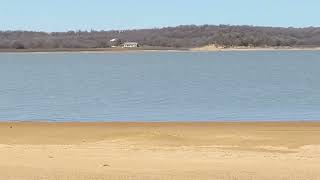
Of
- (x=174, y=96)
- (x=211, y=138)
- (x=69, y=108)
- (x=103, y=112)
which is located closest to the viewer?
(x=211, y=138)

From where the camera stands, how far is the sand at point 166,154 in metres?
8.92

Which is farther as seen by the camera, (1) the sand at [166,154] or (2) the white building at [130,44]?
(2) the white building at [130,44]

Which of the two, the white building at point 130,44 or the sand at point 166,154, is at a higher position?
the sand at point 166,154

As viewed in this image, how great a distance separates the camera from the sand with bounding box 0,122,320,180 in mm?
8922

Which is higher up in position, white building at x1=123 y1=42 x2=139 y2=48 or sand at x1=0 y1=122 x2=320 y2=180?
sand at x1=0 y1=122 x2=320 y2=180

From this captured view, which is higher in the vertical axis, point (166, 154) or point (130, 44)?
point (166, 154)

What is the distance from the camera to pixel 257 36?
459ft

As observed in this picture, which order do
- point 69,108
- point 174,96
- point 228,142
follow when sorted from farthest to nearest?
point 174,96 < point 69,108 < point 228,142

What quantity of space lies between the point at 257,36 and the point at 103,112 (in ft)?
386

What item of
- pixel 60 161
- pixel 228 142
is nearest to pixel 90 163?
pixel 60 161

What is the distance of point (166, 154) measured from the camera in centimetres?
1081

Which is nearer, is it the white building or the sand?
the sand

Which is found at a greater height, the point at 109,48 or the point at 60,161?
the point at 60,161

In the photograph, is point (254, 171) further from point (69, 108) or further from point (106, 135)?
point (69, 108)
